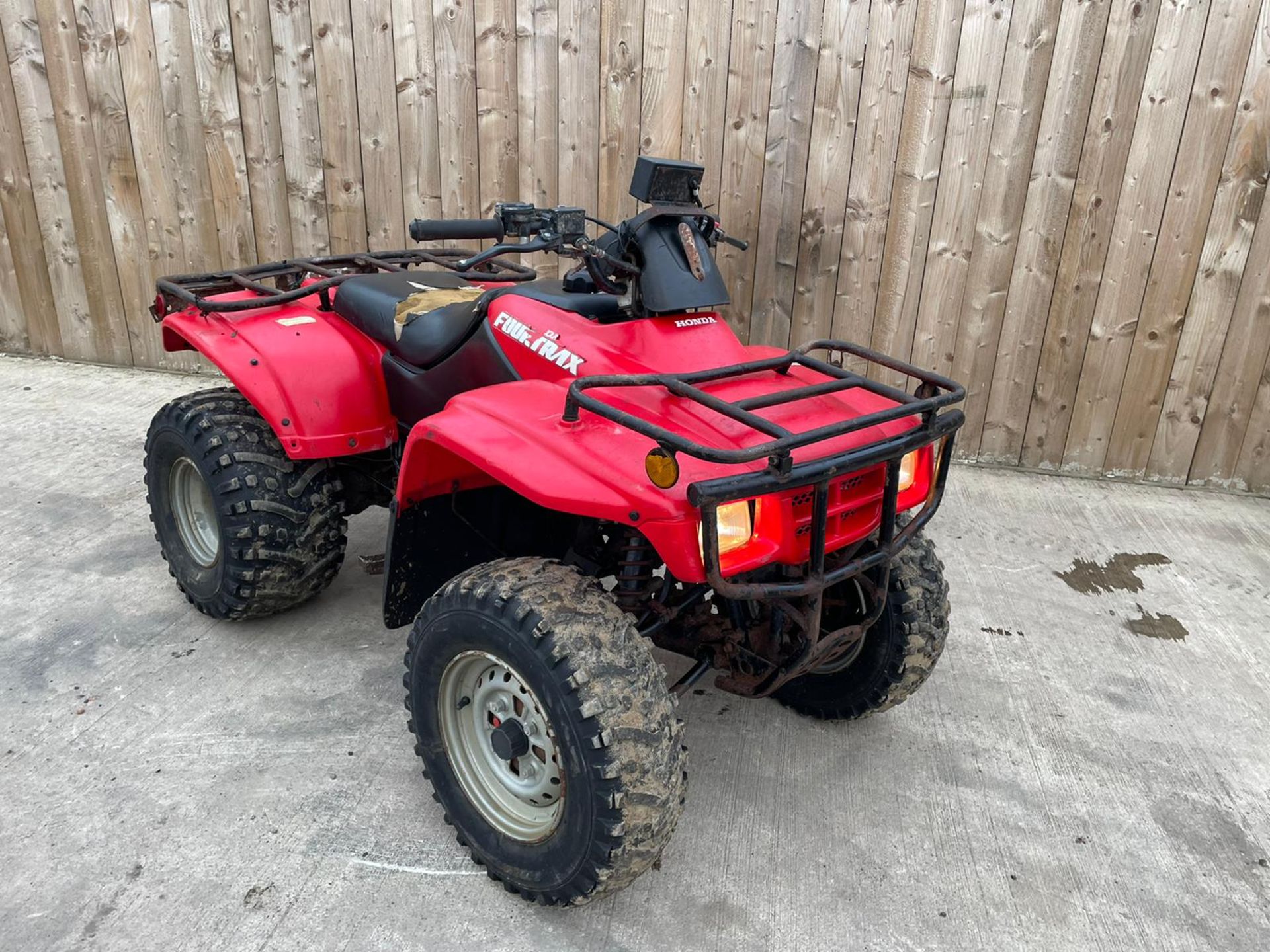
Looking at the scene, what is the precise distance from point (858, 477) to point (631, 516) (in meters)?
0.62

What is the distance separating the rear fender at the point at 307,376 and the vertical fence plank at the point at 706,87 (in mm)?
2248

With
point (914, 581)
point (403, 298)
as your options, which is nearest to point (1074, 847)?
point (914, 581)

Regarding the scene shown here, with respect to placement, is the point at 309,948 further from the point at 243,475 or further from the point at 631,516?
the point at 243,475

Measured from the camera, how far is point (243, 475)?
3041 millimetres

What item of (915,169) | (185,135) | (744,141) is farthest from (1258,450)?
(185,135)

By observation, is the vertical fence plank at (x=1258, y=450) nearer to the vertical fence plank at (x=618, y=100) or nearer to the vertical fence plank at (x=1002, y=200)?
the vertical fence plank at (x=1002, y=200)

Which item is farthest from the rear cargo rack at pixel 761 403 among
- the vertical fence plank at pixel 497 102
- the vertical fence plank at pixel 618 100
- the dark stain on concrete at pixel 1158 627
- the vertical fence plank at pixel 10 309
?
the vertical fence plank at pixel 10 309

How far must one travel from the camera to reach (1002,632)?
361cm

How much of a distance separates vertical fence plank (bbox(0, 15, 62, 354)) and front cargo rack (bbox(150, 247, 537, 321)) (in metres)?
3.30

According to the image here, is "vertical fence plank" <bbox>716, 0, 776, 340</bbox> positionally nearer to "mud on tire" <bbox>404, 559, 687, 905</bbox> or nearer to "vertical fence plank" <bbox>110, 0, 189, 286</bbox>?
"mud on tire" <bbox>404, 559, 687, 905</bbox>

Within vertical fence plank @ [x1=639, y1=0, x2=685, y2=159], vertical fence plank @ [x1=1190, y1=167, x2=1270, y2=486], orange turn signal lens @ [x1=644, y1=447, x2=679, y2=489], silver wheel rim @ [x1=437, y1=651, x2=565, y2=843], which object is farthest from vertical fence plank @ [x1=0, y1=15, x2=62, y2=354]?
vertical fence plank @ [x1=1190, y1=167, x2=1270, y2=486]

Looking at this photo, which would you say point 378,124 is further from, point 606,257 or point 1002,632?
point 1002,632

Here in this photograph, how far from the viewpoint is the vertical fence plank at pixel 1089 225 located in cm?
442

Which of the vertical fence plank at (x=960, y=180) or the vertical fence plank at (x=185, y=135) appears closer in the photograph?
the vertical fence plank at (x=960, y=180)
